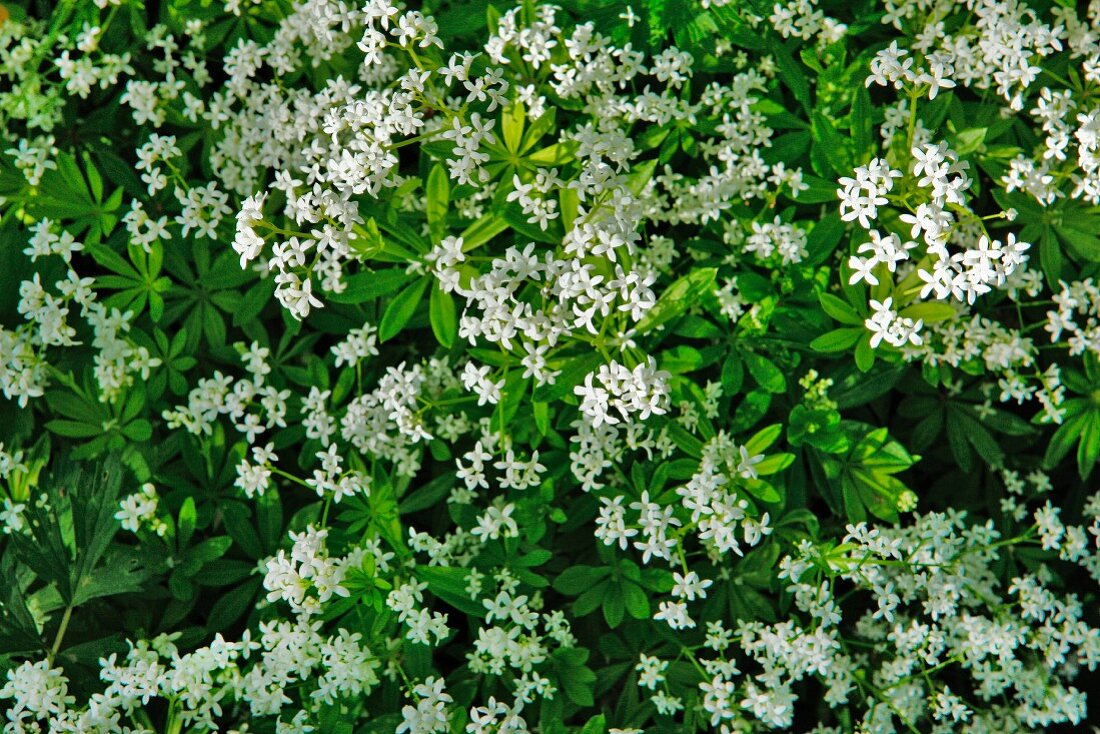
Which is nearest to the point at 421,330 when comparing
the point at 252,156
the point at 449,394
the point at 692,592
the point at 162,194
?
the point at 449,394

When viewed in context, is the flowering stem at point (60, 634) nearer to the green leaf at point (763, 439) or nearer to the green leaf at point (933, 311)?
the green leaf at point (763, 439)

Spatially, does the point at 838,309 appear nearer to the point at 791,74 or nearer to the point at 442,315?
the point at 791,74

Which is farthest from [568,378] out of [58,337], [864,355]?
[58,337]

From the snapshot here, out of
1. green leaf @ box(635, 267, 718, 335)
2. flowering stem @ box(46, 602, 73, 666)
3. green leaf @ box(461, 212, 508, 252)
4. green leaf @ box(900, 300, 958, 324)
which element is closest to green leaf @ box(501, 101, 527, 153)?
green leaf @ box(461, 212, 508, 252)

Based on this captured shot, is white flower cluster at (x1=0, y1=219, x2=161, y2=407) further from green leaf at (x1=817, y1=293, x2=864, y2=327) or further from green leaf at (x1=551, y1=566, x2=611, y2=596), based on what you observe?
green leaf at (x1=817, y1=293, x2=864, y2=327)

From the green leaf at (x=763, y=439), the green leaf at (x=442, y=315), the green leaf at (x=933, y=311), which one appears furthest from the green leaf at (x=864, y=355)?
the green leaf at (x=442, y=315)
